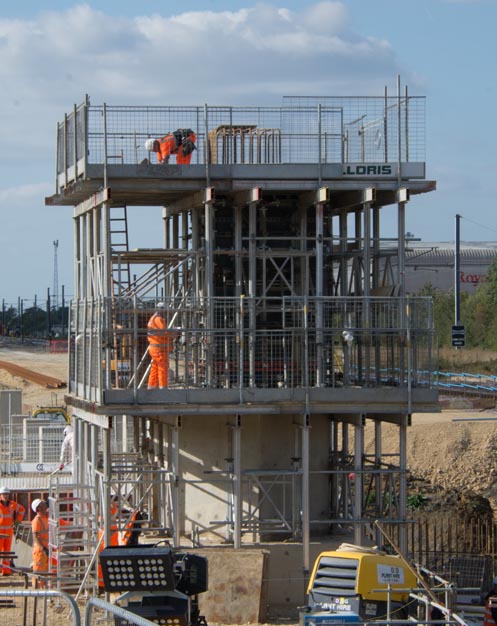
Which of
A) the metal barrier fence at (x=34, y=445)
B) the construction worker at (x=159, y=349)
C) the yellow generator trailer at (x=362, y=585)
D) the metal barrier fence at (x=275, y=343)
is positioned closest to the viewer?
Result: the yellow generator trailer at (x=362, y=585)

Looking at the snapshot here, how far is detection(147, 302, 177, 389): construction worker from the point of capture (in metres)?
22.4

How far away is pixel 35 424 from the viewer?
3903 cm

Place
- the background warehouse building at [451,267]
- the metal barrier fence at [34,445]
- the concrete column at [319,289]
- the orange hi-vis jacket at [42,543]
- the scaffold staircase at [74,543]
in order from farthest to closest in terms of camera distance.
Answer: the background warehouse building at [451,267] < the metal barrier fence at [34,445] < the orange hi-vis jacket at [42,543] < the scaffold staircase at [74,543] < the concrete column at [319,289]

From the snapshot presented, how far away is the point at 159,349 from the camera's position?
22.5 metres

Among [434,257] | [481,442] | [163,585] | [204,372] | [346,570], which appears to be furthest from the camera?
[434,257]

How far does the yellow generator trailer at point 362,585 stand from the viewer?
60.9ft

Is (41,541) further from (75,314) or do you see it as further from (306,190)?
(306,190)

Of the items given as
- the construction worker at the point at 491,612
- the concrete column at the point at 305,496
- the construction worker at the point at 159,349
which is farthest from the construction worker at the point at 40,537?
the construction worker at the point at 491,612

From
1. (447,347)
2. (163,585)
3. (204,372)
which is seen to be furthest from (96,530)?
(447,347)

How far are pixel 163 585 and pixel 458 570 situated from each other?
1039 cm

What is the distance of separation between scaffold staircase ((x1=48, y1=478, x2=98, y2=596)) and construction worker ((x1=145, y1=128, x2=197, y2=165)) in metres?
6.04

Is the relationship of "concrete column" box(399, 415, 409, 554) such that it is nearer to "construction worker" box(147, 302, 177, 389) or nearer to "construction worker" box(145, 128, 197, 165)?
"construction worker" box(147, 302, 177, 389)

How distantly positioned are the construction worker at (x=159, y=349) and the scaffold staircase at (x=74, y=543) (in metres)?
2.76

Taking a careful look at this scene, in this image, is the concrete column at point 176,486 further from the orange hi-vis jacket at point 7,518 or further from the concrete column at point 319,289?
the orange hi-vis jacket at point 7,518
